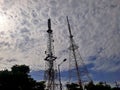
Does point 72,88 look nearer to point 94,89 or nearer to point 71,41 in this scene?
point 94,89

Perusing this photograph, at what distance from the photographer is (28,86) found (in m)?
57.6

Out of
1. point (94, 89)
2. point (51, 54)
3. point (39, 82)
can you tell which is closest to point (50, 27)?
point (51, 54)

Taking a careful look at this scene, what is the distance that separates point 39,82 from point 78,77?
12.4 m

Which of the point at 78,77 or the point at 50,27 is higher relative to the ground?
the point at 50,27

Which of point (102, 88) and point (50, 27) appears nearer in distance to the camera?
point (50, 27)

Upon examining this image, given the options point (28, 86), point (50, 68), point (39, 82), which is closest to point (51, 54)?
point (50, 68)

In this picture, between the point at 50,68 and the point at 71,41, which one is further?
the point at 71,41

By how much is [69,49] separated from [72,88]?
23419 mm

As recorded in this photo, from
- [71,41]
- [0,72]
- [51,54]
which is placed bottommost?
[0,72]

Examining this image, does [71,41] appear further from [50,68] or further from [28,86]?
[28,86]

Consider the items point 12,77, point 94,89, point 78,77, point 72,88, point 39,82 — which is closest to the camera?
Result: point 12,77

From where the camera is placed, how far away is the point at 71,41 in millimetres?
70688

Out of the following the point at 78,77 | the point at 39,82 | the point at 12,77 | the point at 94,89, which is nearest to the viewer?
the point at 12,77

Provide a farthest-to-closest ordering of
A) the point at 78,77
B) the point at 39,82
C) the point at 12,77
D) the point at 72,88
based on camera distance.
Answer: the point at 72,88
the point at 78,77
the point at 39,82
the point at 12,77
